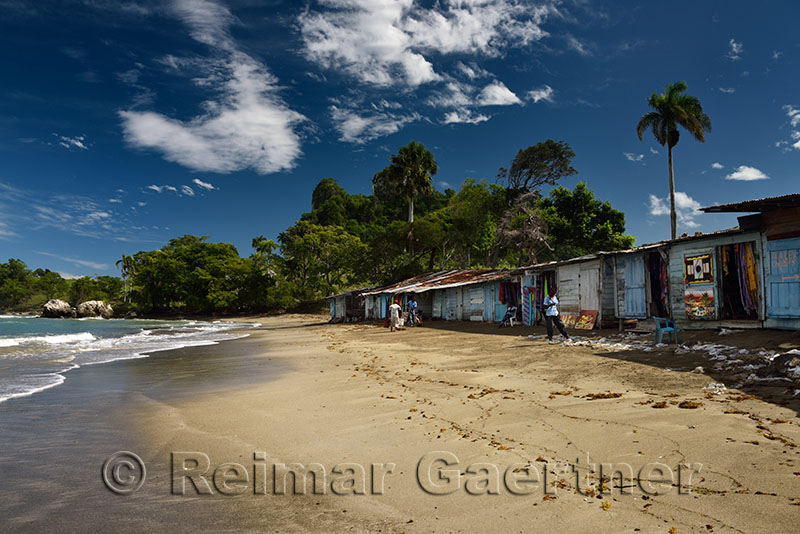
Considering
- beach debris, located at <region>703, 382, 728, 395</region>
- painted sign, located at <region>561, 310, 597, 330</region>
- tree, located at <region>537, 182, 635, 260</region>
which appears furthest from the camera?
tree, located at <region>537, 182, 635, 260</region>

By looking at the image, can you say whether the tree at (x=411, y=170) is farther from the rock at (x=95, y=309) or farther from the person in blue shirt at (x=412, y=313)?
the rock at (x=95, y=309)

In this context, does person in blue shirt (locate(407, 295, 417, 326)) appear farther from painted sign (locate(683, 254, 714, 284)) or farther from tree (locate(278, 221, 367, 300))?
tree (locate(278, 221, 367, 300))

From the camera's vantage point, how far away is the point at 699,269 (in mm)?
12969

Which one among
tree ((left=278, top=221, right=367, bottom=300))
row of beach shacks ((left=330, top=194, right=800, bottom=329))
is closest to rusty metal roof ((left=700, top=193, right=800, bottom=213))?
row of beach shacks ((left=330, top=194, right=800, bottom=329))

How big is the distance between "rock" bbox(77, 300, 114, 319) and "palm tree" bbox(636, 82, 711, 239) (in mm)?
82230

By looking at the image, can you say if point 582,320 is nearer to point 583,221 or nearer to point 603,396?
point 603,396

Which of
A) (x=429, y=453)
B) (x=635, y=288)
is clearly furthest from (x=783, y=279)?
(x=429, y=453)

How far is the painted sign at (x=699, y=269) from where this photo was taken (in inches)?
501

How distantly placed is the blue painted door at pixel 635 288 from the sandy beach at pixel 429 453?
5.97 metres

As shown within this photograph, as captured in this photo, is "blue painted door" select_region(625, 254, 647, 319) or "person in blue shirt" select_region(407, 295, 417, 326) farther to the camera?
"person in blue shirt" select_region(407, 295, 417, 326)

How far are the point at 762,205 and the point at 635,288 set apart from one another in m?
5.13

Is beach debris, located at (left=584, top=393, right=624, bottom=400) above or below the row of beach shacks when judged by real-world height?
below

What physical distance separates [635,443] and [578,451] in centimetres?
61

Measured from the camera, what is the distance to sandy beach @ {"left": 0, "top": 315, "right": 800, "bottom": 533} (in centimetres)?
322
